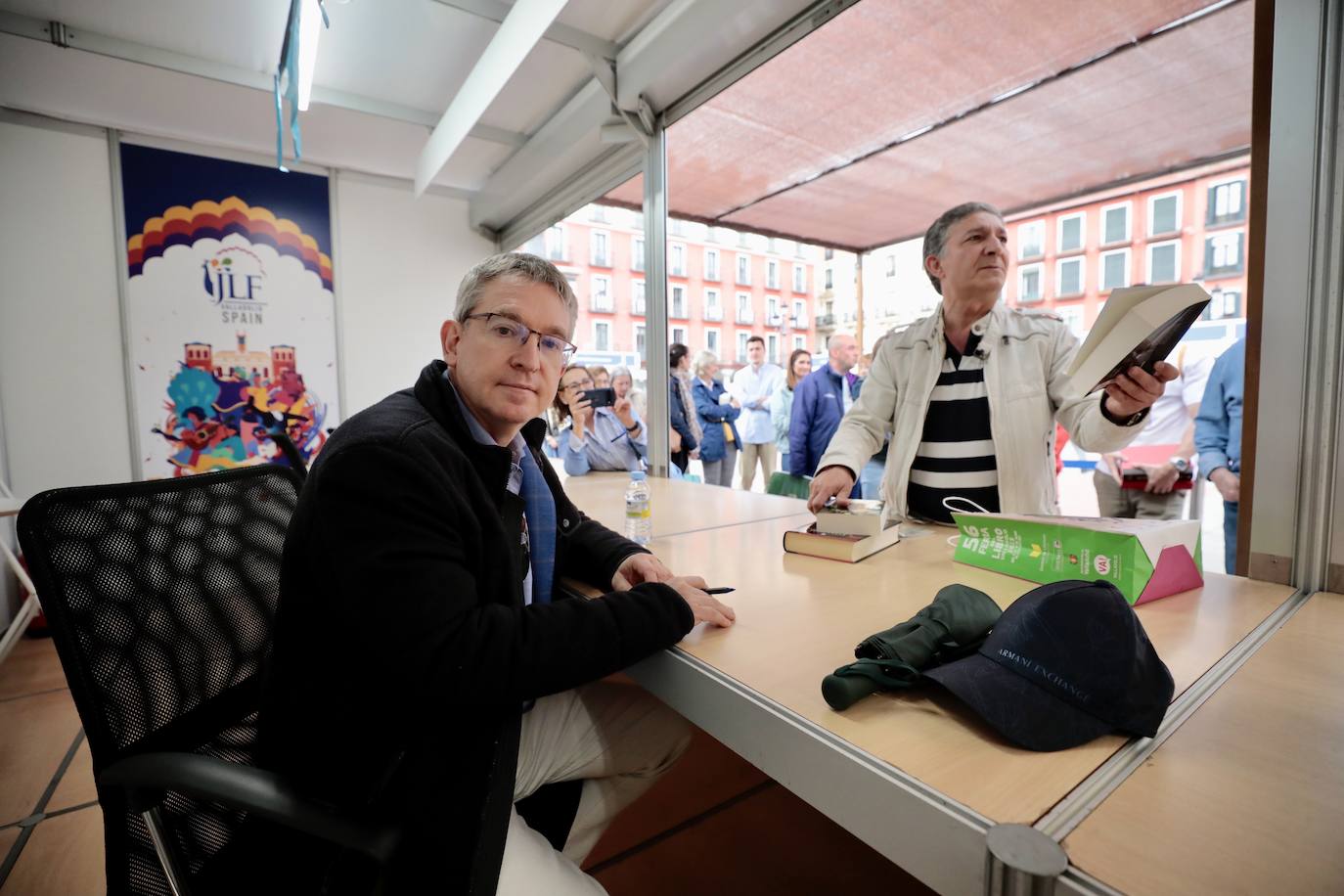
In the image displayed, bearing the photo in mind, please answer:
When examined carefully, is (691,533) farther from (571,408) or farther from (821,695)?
(571,408)

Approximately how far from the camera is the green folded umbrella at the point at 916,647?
66 centimetres

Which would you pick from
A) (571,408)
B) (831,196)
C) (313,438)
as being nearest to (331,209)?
(313,438)

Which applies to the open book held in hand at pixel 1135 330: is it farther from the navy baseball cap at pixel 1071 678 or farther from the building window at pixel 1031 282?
the building window at pixel 1031 282

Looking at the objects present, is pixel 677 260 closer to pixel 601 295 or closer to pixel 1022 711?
pixel 1022 711

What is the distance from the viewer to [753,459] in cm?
575

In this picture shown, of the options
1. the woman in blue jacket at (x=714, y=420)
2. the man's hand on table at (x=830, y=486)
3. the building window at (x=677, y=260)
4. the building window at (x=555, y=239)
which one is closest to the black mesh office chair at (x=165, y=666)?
the man's hand on table at (x=830, y=486)

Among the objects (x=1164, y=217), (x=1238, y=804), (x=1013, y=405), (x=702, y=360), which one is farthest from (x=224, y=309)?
(x=1164, y=217)

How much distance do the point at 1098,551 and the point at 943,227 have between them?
1.10 m

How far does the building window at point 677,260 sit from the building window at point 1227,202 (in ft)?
6.84

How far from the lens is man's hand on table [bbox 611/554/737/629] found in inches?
36.6

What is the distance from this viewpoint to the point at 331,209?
4215 mm

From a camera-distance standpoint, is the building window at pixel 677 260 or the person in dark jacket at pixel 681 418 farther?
the person in dark jacket at pixel 681 418

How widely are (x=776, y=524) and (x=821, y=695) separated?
1.03 metres

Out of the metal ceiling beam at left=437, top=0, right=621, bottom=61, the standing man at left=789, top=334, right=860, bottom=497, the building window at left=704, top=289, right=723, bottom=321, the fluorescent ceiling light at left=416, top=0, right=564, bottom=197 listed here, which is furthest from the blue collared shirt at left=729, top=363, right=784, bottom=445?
the building window at left=704, top=289, right=723, bottom=321
